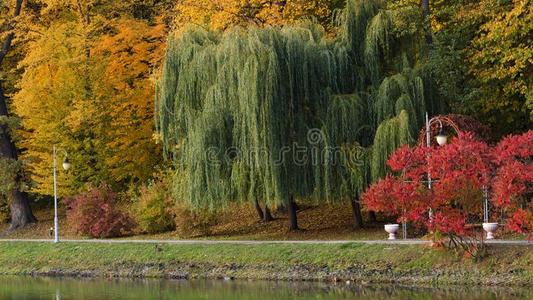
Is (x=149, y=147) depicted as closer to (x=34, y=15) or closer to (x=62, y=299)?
(x=34, y=15)

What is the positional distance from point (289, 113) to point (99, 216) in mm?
11192

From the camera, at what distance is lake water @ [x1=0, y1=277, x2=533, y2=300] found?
879 inches

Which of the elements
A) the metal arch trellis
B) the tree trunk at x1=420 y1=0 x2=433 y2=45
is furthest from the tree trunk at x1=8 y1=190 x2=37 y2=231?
the metal arch trellis

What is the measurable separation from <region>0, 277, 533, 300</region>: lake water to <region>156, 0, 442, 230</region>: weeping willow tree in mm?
4657

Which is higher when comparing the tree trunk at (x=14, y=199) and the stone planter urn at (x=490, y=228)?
the tree trunk at (x=14, y=199)

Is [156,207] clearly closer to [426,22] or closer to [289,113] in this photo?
[289,113]

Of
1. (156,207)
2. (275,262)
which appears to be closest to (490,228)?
(275,262)

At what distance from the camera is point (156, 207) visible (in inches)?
1449

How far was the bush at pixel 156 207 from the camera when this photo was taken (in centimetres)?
3678

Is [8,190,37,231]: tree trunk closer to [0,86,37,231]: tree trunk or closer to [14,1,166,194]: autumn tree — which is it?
[0,86,37,231]: tree trunk

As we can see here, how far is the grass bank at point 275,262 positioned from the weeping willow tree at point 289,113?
233 centimetres

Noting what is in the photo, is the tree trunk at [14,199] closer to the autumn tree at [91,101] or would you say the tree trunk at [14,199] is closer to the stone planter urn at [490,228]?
the autumn tree at [91,101]

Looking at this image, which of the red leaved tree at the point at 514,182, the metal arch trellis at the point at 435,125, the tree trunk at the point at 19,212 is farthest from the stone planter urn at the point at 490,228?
the tree trunk at the point at 19,212

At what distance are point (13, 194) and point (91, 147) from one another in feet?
16.7
